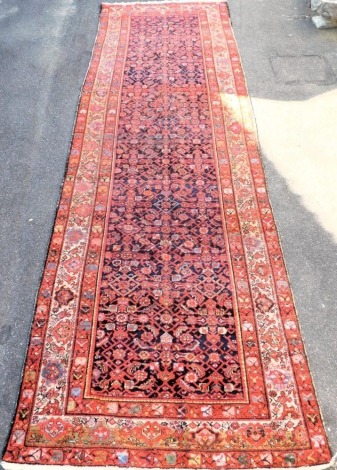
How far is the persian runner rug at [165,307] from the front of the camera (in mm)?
2926

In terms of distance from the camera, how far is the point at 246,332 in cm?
338

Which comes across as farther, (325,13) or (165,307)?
(325,13)

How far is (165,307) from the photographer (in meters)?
3.51

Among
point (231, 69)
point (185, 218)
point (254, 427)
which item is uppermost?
point (231, 69)

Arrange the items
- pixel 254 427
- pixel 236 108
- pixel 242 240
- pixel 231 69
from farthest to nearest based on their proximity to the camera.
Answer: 1. pixel 231 69
2. pixel 236 108
3. pixel 242 240
4. pixel 254 427

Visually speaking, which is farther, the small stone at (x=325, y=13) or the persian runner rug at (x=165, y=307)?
the small stone at (x=325, y=13)

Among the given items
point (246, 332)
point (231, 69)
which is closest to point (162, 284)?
point (246, 332)

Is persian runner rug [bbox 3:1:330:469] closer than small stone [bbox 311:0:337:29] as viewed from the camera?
Yes

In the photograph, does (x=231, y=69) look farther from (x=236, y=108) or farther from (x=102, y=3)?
(x=102, y=3)

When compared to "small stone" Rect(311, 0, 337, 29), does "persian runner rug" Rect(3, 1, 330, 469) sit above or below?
below

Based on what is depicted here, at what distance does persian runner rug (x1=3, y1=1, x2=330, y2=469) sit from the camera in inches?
115

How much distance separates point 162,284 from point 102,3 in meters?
4.47

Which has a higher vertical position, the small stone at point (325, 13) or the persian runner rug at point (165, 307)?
the small stone at point (325, 13)

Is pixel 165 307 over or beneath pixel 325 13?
beneath
